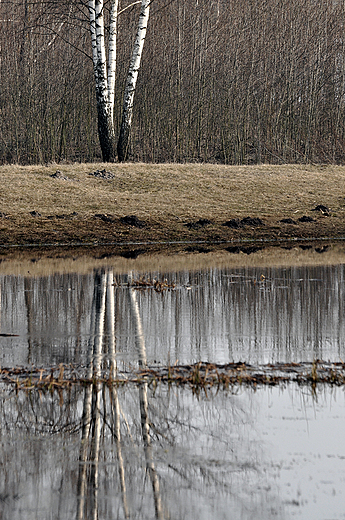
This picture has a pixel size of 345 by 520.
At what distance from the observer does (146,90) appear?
34.7m

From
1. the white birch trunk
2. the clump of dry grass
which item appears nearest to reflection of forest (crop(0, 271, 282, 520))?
the clump of dry grass

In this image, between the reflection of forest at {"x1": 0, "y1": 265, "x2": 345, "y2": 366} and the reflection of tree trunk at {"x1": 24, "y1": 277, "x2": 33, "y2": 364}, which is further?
the reflection of tree trunk at {"x1": 24, "y1": 277, "x2": 33, "y2": 364}

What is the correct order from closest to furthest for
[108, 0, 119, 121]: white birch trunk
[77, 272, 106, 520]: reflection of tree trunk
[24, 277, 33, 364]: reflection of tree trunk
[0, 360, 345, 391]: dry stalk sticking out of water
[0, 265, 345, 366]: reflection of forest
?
[77, 272, 106, 520]: reflection of tree trunk → [0, 360, 345, 391]: dry stalk sticking out of water → [0, 265, 345, 366]: reflection of forest → [24, 277, 33, 364]: reflection of tree trunk → [108, 0, 119, 121]: white birch trunk

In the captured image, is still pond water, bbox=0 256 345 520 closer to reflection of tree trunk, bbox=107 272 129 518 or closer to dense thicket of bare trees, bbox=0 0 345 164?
reflection of tree trunk, bbox=107 272 129 518

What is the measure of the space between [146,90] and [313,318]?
28.1m

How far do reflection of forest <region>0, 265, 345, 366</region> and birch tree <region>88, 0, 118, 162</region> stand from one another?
617 inches

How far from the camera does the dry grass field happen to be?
1884 cm

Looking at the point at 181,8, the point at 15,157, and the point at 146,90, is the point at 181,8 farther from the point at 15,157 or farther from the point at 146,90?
the point at 15,157

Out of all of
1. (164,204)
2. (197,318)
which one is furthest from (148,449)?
(164,204)

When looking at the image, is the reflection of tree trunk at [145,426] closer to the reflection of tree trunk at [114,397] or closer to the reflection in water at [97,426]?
the reflection in water at [97,426]

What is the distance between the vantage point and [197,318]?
8312 mm

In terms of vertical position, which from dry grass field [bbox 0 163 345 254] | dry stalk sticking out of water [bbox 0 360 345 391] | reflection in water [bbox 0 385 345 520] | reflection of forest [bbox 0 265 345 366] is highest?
dry grass field [bbox 0 163 345 254]

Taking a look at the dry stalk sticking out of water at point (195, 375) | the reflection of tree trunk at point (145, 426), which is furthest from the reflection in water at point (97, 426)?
the dry stalk sticking out of water at point (195, 375)

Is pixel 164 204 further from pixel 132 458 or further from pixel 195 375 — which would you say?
pixel 132 458
